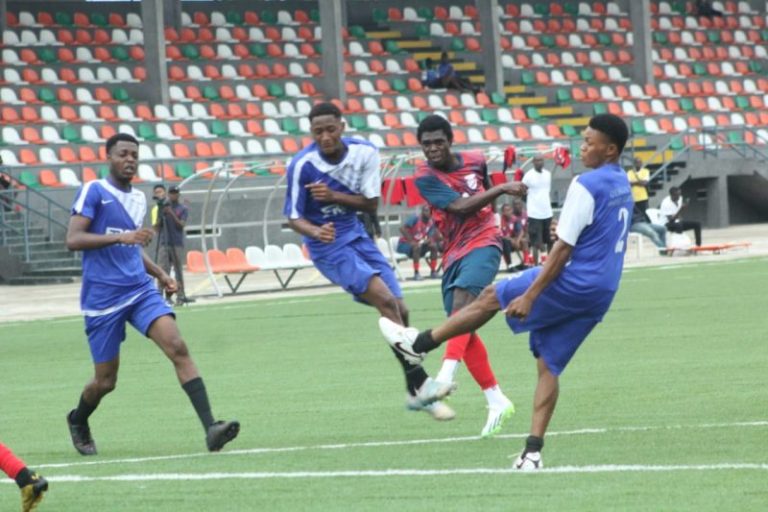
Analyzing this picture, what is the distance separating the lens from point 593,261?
8.51 metres

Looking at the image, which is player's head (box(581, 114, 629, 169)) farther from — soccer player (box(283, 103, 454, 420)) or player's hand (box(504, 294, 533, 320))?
soccer player (box(283, 103, 454, 420))

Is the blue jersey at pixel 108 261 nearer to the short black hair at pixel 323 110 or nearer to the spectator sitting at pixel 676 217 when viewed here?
the short black hair at pixel 323 110

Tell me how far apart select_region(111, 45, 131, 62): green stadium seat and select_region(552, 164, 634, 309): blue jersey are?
3585 centimetres

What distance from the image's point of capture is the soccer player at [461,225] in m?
10.5

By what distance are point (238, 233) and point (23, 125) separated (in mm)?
5454

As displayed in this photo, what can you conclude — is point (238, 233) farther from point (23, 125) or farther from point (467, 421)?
point (467, 421)

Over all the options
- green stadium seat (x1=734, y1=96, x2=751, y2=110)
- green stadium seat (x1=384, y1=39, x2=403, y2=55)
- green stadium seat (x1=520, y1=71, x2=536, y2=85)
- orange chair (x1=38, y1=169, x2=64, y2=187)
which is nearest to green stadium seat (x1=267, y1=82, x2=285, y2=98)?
green stadium seat (x1=384, y1=39, x2=403, y2=55)

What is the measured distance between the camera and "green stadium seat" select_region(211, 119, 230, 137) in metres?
40.5

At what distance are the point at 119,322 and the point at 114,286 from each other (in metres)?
0.23

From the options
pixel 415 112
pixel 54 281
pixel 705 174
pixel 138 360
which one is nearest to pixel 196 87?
pixel 415 112

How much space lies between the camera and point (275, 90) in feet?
144

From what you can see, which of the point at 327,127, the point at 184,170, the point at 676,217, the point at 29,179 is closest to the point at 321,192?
the point at 327,127

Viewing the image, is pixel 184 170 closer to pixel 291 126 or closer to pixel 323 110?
pixel 291 126

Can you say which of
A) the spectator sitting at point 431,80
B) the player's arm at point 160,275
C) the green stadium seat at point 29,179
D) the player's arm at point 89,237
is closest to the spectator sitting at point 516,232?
the green stadium seat at point 29,179
